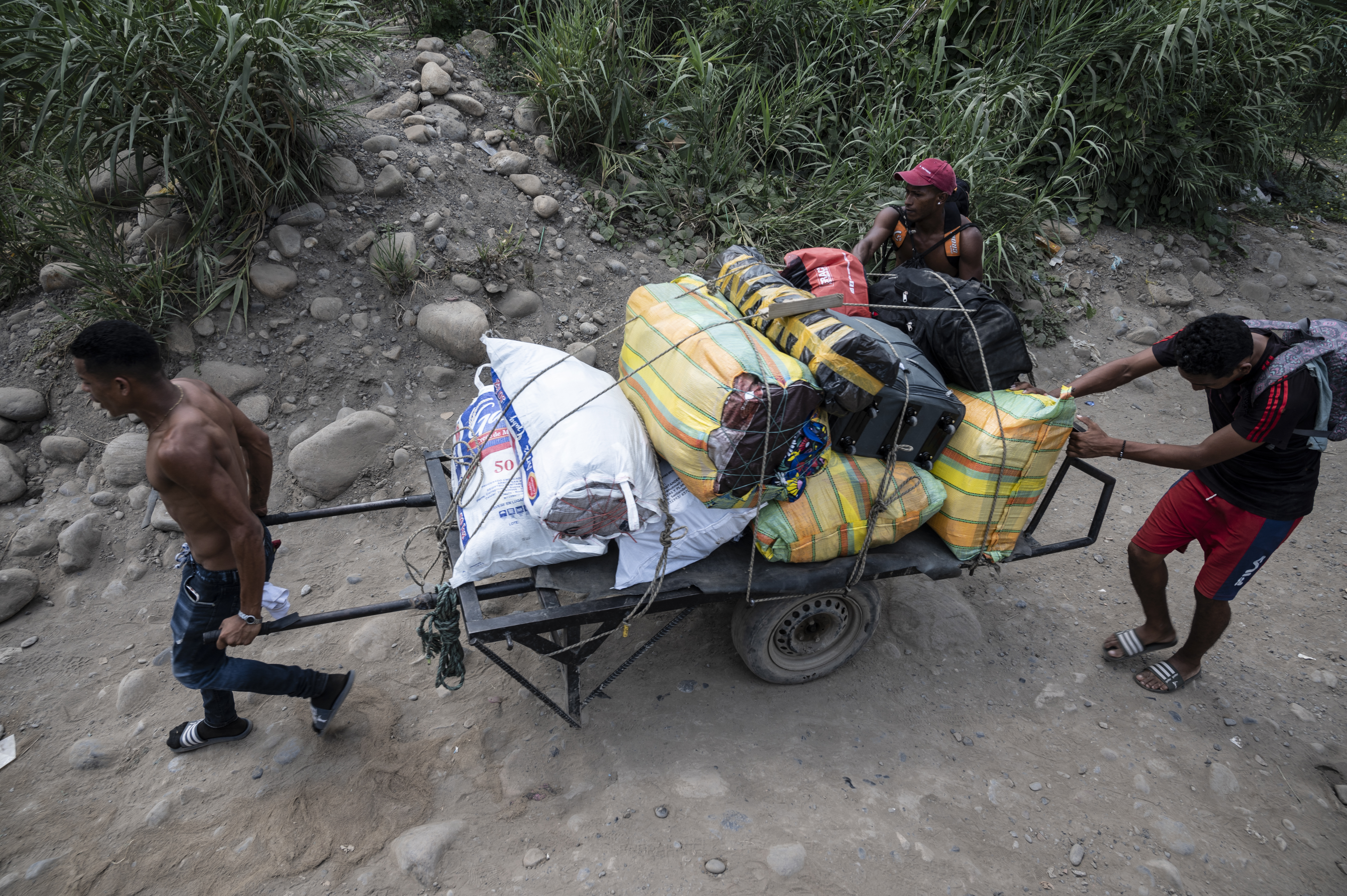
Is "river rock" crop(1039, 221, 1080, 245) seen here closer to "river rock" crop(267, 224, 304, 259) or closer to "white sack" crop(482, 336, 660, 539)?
"white sack" crop(482, 336, 660, 539)

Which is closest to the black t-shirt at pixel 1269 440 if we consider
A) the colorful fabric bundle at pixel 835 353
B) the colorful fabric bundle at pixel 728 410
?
the colorful fabric bundle at pixel 835 353

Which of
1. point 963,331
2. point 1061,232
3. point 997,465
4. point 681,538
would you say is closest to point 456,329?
point 681,538

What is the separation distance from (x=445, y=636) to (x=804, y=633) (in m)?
1.46

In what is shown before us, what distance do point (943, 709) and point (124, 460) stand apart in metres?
4.20

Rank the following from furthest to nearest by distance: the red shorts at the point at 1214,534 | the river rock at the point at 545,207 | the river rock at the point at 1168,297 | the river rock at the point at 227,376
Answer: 1. the river rock at the point at 1168,297
2. the river rock at the point at 545,207
3. the river rock at the point at 227,376
4. the red shorts at the point at 1214,534

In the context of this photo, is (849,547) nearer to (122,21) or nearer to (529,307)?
(529,307)

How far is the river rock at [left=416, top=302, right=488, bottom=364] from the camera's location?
4.29 m

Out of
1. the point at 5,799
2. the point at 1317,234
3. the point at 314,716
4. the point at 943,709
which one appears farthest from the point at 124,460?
the point at 1317,234

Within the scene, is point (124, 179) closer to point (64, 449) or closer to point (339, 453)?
point (64, 449)

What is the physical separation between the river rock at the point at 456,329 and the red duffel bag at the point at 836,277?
206cm

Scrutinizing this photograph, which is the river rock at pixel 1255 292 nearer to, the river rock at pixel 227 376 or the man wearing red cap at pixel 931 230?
the man wearing red cap at pixel 931 230

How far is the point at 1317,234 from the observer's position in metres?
7.07

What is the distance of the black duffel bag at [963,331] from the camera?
2631 millimetres

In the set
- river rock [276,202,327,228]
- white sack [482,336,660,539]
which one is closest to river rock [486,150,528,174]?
river rock [276,202,327,228]
